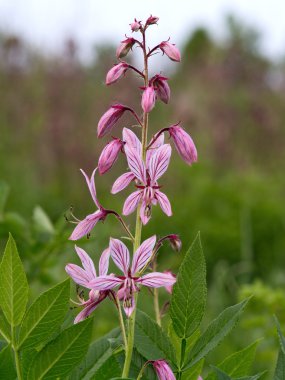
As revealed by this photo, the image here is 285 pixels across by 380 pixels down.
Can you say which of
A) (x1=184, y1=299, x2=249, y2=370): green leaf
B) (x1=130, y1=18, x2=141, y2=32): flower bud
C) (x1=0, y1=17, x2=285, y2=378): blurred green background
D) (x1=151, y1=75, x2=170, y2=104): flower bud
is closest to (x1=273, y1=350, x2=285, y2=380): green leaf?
(x1=184, y1=299, x2=249, y2=370): green leaf

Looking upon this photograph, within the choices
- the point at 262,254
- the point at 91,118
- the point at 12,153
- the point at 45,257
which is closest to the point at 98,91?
the point at 91,118

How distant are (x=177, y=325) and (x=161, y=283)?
0.08 m

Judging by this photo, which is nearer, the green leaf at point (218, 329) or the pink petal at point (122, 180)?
the green leaf at point (218, 329)

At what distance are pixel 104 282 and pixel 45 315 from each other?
12 centimetres

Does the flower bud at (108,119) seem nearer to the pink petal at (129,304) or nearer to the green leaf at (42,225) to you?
the pink petal at (129,304)

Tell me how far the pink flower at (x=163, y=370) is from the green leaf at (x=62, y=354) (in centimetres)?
10

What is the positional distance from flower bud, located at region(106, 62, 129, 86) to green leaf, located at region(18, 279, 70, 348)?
39cm

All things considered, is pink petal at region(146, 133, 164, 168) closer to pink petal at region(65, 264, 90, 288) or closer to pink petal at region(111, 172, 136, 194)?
pink petal at region(111, 172, 136, 194)

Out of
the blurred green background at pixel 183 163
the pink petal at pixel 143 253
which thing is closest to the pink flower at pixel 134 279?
the pink petal at pixel 143 253

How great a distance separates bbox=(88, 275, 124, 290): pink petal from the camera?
44.7 inches

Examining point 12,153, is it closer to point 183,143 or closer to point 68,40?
point 68,40

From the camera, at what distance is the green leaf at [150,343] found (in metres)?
1.09

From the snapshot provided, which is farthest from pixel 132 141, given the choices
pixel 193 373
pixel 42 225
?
pixel 42 225

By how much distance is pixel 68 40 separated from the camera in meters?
7.60
